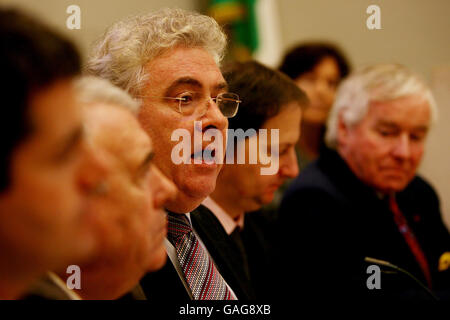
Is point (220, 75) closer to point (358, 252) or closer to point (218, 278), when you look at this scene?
point (218, 278)

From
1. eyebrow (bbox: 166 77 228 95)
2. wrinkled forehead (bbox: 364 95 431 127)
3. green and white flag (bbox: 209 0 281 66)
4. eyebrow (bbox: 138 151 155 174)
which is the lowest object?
eyebrow (bbox: 138 151 155 174)

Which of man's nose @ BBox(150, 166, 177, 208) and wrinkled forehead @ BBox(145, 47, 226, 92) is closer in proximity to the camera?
man's nose @ BBox(150, 166, 177, 208)

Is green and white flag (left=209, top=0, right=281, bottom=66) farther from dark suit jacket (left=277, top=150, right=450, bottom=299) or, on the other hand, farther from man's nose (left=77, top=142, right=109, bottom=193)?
man's nose (left=77, top=142, right=109, bottom=193)

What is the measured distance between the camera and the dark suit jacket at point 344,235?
137 cm

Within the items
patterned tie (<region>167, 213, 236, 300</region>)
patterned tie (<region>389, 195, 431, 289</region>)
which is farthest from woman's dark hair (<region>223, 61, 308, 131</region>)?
patterned tie (<region>389, 195, 431, 289</region>)

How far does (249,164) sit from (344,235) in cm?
47

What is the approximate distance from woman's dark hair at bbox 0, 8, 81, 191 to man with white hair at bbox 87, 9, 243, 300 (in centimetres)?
44

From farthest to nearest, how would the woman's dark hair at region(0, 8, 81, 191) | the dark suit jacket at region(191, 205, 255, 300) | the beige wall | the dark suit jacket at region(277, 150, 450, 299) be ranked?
1. the beige wall
2. the dark suit jacket at region(277, 150, 450, 299)
3. the dark suit jacket at region(191, 205, 255, 300)
4. the woman's dark hair at region(0, 8, 81, 191)

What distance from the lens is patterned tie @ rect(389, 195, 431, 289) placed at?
1582 mm

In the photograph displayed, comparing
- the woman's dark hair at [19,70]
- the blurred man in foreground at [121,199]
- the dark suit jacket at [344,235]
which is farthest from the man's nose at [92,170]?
the dark suit jacket at [344,235]

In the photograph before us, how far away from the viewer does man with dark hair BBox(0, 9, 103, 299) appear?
0.47 meters

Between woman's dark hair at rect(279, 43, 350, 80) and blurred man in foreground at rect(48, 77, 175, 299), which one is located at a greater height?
woman's dark hair at rect(279, 43, 350, 80)

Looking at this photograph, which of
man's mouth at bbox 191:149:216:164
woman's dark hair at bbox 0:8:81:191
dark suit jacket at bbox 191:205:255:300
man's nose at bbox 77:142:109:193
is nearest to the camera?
woman's dark hair at bbox 0:8:81:191

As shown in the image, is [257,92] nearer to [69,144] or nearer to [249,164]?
[249,164]
